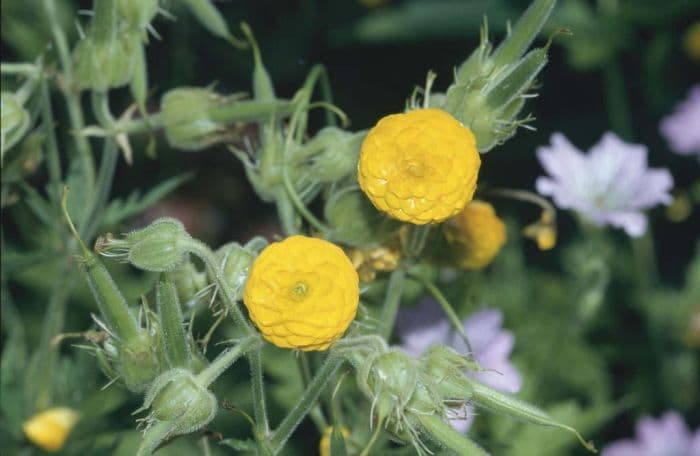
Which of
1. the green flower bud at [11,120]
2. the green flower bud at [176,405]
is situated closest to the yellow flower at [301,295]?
the green flower bud at [176,405]

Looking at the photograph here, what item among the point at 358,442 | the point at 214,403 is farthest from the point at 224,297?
the point at 358,442

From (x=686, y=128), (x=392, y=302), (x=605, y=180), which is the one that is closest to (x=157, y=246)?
(x=392, y=302)

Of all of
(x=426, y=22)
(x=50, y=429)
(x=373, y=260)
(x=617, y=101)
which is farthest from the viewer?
(x=426, y=22)

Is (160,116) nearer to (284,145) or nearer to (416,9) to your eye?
(284,145)

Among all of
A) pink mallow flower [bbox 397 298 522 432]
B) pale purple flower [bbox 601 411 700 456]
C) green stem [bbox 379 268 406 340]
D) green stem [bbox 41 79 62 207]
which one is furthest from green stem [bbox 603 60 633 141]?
green stem [bbox 41 79 62 207]

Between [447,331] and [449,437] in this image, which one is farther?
[447,331]

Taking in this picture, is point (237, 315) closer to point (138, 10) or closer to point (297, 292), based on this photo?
point (297, 292)

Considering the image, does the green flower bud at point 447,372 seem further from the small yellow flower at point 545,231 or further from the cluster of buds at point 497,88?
the small yellow flower at point 545,231
